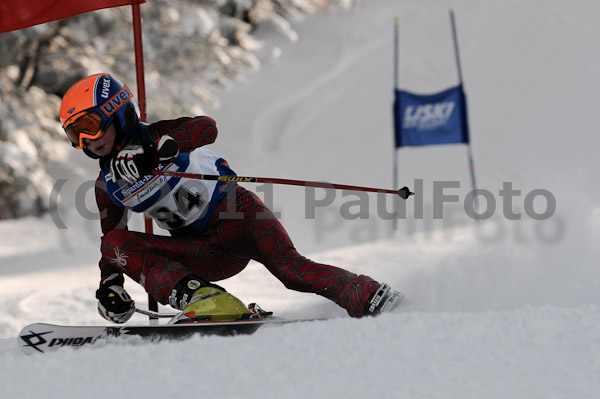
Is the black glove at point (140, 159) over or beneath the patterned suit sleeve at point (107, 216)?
over

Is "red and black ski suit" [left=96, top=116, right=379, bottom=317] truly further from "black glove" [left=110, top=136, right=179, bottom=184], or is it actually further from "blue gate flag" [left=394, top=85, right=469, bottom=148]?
"blue gate flag" [left=394, top=85, right=469, bottom=148]

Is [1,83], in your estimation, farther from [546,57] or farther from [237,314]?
[546,57]

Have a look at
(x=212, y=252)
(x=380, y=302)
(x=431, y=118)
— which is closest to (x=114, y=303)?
(x=212, y=252)

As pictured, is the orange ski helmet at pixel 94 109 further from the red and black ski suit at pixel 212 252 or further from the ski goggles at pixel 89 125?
the red and black ski suit at pixel 212 252

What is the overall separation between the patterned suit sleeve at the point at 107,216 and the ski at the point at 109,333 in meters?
0.56

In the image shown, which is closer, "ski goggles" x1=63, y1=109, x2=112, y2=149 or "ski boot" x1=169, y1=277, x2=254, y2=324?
"ski boot" x1=169, y1=277, x2=254, y2=324

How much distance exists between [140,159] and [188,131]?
403mm

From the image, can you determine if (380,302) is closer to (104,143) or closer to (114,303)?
(114,303)

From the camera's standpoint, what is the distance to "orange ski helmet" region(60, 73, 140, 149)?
126 inches

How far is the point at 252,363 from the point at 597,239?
2776 mm

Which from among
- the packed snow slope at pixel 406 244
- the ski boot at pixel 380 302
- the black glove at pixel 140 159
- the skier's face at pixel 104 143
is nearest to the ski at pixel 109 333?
the packed snow slope at pixel 406 244

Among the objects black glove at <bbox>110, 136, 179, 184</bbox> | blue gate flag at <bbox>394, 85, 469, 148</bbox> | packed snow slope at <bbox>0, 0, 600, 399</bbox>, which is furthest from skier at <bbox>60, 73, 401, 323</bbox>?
blue gate flag at <bbox>394, 85, 469, 148</bbox>

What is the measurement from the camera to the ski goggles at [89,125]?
3189 millimetres

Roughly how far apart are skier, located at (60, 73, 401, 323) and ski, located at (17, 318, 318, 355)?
9 centimetres
